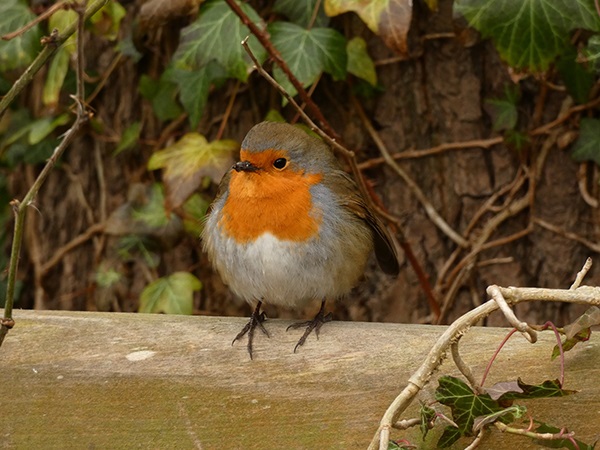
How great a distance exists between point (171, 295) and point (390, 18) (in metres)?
1.16

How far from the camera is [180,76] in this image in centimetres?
311

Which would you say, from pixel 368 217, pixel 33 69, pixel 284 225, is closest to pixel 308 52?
pixel 368 217

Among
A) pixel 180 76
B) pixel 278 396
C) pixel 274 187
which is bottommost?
pixel 278 396

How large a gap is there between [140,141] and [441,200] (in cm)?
105

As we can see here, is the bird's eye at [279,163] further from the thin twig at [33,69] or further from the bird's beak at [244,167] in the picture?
the thin twig at [33,69]

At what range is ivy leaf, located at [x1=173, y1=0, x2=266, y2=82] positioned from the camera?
2830mm

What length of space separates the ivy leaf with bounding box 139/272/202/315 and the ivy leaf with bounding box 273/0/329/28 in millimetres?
893

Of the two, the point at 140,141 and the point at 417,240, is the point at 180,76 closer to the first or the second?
the point at 140,141

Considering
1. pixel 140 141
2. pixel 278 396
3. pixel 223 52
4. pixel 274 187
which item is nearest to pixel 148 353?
pixel 278 396

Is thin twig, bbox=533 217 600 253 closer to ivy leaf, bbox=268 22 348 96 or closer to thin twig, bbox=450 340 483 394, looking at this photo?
ivy leaf, bbox=268 22 348 96

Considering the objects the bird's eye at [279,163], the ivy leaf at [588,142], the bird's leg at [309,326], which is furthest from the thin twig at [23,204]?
the ivy leaf at [588,142]

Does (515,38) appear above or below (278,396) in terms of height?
above

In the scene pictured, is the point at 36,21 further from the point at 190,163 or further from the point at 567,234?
the point at 567,234

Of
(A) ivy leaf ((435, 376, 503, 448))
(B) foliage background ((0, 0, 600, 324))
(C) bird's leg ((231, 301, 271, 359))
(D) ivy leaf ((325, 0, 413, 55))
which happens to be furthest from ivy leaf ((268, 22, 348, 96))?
(A) ivy leaf ((435, 376, 503, 448))
